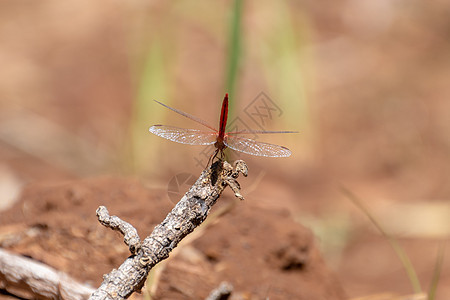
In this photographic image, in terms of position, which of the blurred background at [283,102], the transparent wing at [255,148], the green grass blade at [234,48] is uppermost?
the blurred background at [283,102]

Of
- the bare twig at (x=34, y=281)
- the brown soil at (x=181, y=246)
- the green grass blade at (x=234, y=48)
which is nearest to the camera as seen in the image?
the bare twig at (x=34, y=281)

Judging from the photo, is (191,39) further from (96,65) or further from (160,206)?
(160,206)

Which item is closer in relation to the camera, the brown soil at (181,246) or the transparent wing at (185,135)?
the transparent wing at (185,135)

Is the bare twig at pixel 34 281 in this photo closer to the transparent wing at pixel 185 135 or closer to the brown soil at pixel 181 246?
the brown soil at pixel 181 246

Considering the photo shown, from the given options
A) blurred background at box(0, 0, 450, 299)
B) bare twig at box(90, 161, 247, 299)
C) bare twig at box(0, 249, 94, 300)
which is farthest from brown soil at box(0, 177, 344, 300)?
blurred background at box(0, 0, 450, 299)

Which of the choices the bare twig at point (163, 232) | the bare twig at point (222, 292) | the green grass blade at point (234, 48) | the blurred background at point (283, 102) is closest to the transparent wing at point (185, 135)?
the bare twig at point (163, 232)

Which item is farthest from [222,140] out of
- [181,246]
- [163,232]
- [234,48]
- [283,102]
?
[283,102]
